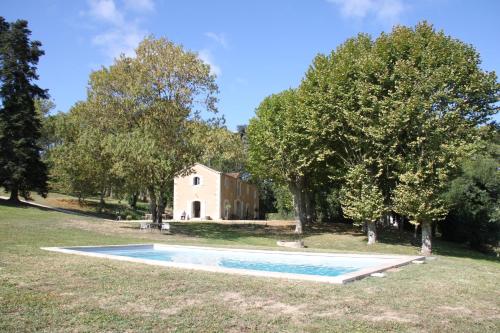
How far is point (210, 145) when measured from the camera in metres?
29.6

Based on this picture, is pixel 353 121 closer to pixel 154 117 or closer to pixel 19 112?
pixel 154 117

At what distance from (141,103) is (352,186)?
1474 centimetres

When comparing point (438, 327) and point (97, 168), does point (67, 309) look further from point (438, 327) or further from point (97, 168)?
point (97, 168)

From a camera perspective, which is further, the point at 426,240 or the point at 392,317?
the point at 426,240

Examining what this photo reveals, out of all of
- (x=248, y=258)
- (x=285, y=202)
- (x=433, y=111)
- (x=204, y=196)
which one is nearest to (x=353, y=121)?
(x=433, y=111)

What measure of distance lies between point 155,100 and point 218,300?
23.5m

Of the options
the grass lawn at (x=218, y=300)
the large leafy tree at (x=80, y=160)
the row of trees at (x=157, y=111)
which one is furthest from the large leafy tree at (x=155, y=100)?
the grass lawn at (x=218, y=300)

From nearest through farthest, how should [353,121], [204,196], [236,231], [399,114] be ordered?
[399,114], [353,121], [236,231], [204,196]

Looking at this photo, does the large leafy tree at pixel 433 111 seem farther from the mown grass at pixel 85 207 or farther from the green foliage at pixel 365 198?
the mown grass at pixel 85 207

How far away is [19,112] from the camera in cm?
3756

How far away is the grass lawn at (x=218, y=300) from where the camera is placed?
6.53 m

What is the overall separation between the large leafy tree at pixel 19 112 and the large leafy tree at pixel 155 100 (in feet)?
33.4

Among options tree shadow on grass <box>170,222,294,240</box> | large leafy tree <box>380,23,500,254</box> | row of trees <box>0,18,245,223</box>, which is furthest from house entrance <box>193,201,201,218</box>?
large leafy tree <box>380,23,500,254</box>

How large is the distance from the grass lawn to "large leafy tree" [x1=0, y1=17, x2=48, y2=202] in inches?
1015
